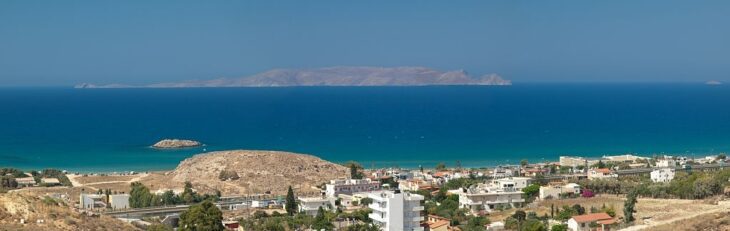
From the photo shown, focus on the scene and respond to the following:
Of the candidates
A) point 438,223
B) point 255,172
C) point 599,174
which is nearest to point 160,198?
point 255,172

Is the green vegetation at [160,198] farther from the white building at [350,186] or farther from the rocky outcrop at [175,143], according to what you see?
the rocky outcrop at [175,143]

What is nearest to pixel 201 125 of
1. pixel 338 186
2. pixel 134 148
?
pixel 134 148

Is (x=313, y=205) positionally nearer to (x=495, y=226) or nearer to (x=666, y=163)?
(x=495, y=226)

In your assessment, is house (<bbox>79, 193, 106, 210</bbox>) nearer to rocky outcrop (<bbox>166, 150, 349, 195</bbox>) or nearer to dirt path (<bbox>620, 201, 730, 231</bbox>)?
rocky outcrop (<bbox>166, 150, 349, 195</bbox>)

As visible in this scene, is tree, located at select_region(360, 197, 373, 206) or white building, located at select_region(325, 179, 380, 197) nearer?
tree, located at select_region(360, 197, 373, 206)

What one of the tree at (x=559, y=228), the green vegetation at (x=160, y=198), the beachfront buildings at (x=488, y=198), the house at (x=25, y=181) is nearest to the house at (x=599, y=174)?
the beachfront buildings at (x=488, y=198)

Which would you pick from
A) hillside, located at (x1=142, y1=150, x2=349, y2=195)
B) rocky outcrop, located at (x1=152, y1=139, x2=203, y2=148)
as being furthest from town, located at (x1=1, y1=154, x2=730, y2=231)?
rocky outcrop, located at (x1=152, y1=139, x2=203, y2=148)
